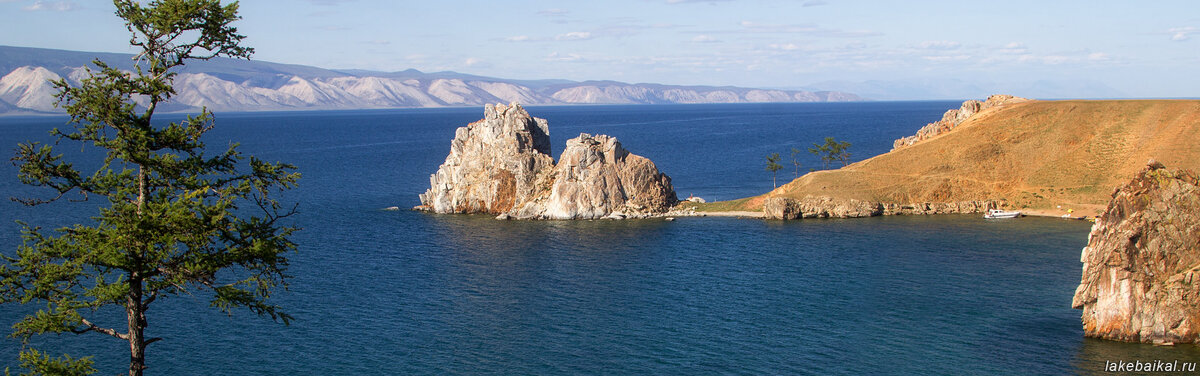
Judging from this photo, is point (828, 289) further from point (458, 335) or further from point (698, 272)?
point (458, 335)

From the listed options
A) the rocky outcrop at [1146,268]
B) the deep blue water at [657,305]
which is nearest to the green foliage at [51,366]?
the deep blue water at [657,305]

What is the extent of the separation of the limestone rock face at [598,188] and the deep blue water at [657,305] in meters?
5.38

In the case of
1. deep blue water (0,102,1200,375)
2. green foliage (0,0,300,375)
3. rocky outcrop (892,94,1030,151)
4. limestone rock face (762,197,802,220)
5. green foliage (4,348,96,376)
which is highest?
rocky outcrop (892,94,1030,151)

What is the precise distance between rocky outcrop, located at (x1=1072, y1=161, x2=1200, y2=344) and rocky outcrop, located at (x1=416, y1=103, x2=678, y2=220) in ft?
217

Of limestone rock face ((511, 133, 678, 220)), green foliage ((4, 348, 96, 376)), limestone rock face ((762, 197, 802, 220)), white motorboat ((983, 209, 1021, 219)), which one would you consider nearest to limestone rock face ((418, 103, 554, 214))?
limestone rock face ((511, 133, 678, 220))

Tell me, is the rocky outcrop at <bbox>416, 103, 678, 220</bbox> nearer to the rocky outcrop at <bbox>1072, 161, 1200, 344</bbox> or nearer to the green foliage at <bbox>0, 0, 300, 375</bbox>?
the rocky outcrop at <bbox>1072, 161, 1200, 344</bbox>

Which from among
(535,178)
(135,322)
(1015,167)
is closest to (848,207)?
(1015,167)

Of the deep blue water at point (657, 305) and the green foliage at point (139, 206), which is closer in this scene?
the green foliage at point (139, 206)

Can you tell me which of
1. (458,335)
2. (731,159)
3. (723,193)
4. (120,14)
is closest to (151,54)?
(120,14)

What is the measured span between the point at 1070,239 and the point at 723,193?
53260 millimetres

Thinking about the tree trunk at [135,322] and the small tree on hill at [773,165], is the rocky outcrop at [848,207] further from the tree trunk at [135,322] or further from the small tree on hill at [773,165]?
the tree trunk at [135,322]

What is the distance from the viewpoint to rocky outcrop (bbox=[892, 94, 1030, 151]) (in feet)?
486

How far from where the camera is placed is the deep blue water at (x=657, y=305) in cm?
5741

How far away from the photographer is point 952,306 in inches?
2724
